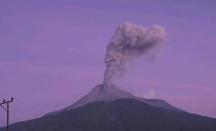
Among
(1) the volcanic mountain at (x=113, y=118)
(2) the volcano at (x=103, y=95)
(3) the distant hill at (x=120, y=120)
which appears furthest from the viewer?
(2) the volcano at (x=103, y=95)

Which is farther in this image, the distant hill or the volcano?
the volcano

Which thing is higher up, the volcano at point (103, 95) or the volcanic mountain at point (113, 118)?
the volcano at point (103, 95)

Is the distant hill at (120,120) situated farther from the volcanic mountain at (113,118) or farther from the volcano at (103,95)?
the volcano at (103,95)

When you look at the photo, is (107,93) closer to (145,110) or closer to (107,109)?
(107,109)

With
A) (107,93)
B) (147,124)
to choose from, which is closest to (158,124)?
(147,124)

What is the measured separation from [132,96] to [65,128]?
143ft

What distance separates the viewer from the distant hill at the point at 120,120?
4613 inches

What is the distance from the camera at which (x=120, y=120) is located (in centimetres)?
12862

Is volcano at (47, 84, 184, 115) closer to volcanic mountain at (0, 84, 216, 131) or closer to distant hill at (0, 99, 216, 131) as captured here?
volcanic mountain at (0, 84, 216, 131)

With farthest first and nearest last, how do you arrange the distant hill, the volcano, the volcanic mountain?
1. the volcano
2. the volcanic mountain
3. the distant hill

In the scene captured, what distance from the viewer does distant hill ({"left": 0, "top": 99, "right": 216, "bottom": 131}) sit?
11718 centimetres

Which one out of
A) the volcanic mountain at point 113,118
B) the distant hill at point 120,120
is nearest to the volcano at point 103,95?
the volcanic mountain at point 113,118

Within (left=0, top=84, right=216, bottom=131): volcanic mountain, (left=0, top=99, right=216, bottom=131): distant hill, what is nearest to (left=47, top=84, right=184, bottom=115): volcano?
(left=0, top=84, right=216, bottom=131): volcanic mountain

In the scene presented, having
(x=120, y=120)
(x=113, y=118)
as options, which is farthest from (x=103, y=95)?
(x=120, y=120)
